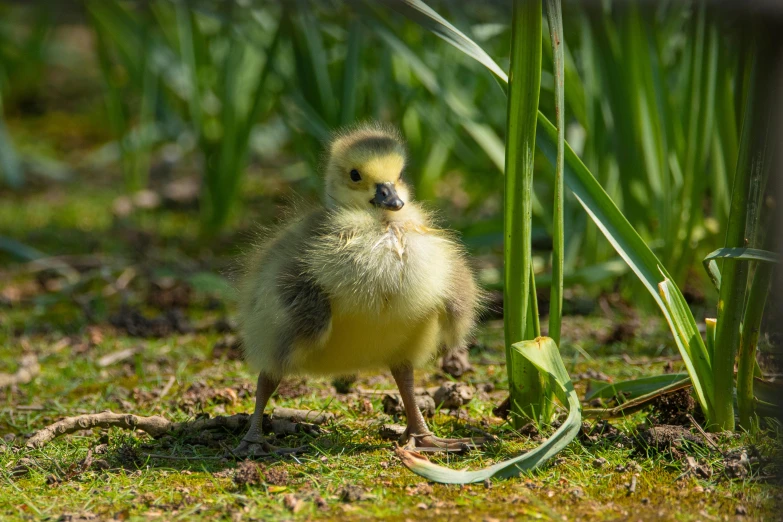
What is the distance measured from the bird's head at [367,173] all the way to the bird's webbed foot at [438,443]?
68 centimetres

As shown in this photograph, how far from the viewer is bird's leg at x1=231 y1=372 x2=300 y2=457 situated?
2.64 meters

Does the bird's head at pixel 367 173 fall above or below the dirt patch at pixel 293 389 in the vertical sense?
above

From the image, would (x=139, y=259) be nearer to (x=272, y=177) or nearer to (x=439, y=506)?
(x=272, y=177)

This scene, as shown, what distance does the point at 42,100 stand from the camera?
8.86m

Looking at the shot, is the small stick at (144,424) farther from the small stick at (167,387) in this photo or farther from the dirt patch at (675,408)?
the dirt patch at (675,408)

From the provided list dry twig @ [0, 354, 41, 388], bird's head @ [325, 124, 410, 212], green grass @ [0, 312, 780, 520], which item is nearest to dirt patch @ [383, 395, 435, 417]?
green grass @ [0, 312, 780, 520]

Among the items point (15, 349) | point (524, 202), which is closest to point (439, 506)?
point (524, 202)

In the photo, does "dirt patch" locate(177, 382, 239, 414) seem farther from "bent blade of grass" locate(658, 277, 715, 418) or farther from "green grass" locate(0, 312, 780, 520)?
"bent blade of grass" locate(658, 277, 715, 418)

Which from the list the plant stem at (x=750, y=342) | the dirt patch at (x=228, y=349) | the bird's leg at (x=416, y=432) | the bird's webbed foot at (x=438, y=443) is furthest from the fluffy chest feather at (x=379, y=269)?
the dirt patch at (x=228, y=349)

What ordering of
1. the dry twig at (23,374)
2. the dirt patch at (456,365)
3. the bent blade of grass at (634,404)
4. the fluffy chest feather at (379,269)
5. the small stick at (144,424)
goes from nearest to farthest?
the fluffy chest feather at (379,269), the bent blade of grass at (634,404), the small stick at (144,424), the dirt patch at (456,365), the dry twig at (23,374)

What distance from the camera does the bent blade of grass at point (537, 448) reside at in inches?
85.6

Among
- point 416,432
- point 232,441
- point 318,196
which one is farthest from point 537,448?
point 318,196

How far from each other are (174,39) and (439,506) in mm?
4864

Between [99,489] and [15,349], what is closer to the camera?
[99,489]
